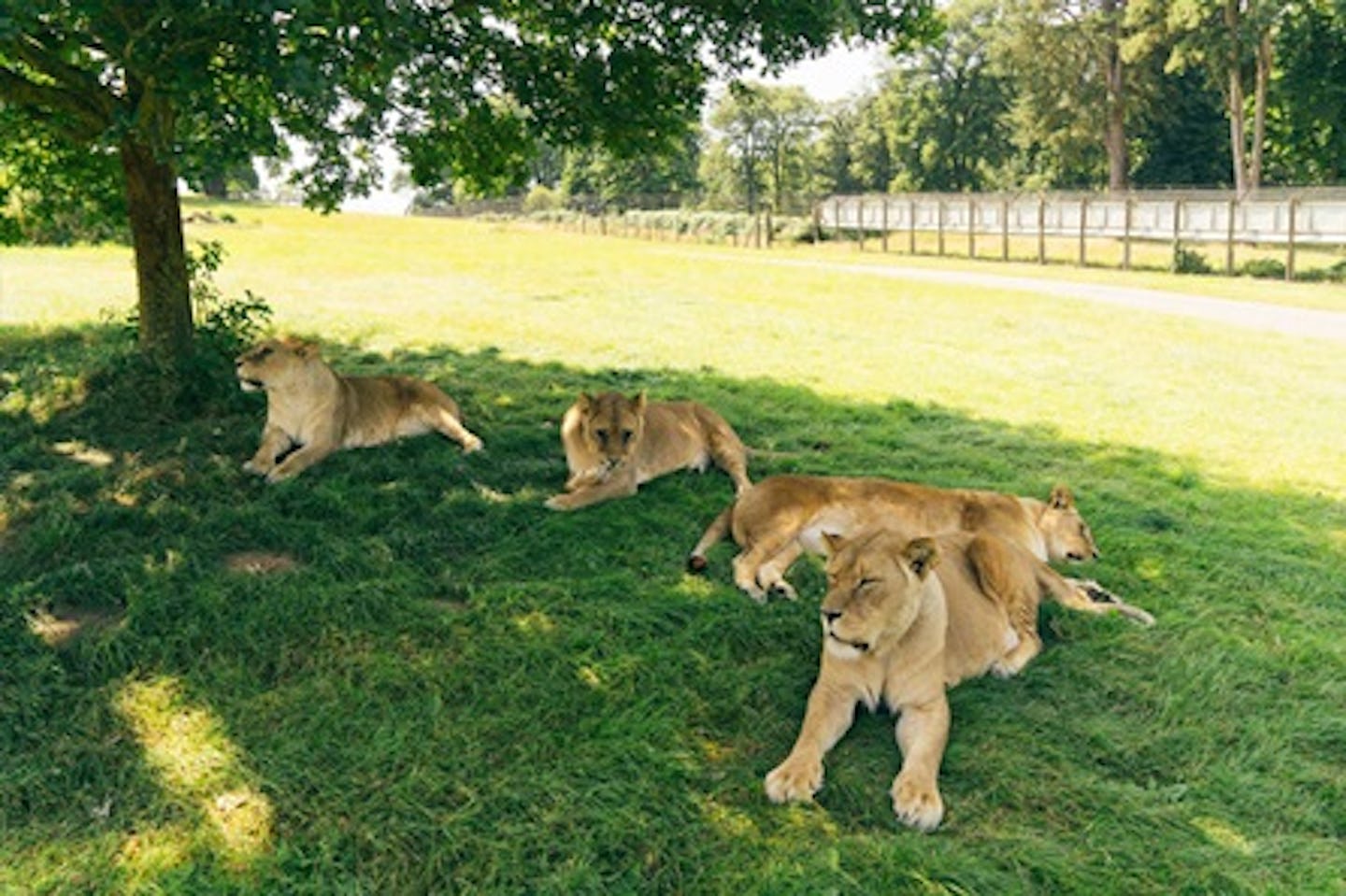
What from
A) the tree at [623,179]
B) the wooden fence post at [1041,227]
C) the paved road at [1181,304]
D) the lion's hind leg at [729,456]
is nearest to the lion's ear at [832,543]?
the lion's hind leg at [729,456]

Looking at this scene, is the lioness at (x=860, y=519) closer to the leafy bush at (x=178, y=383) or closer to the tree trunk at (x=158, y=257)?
the leafy bush at (x=178, y=383)

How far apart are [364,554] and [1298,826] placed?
15.1ft

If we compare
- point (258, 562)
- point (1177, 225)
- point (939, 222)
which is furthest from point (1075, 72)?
point (258, 562)

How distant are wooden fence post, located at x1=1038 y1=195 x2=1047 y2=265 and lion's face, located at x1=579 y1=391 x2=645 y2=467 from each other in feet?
98.8

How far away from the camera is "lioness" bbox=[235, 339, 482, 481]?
740cm

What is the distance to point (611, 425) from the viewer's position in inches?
275

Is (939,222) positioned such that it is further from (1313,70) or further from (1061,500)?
(1061,500)

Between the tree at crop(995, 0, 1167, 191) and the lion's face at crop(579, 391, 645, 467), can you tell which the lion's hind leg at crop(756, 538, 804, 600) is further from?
the tree at crop(995, 0, 1167, 191)

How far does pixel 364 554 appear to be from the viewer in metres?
5.93

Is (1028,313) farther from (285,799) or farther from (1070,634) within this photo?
(285,799)

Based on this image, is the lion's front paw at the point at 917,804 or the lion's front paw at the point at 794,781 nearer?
the lion's front paw at the point at 917,804

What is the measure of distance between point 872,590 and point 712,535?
2274 millimetres

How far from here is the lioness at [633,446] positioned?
7.02m

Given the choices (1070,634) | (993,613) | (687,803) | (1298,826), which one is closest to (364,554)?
(687,803)
